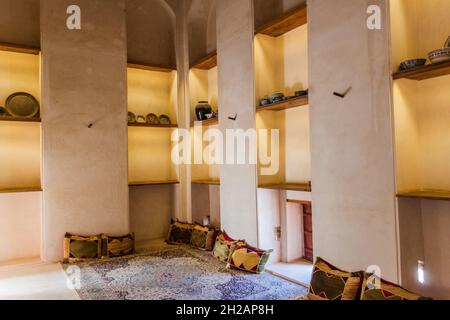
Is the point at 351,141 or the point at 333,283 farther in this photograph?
the point at 351,141

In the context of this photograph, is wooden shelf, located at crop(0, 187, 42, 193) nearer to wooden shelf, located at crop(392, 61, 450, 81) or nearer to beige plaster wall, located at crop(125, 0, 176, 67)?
beige plaster wall, located at crop(125, 0, 176, 67)

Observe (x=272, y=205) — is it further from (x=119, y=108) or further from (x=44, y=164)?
(x=44, y=164)

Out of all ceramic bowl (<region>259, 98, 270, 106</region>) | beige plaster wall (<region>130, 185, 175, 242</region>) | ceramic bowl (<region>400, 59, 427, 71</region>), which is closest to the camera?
ceramic bowl (<region>400, 59, 427, 71</region>)

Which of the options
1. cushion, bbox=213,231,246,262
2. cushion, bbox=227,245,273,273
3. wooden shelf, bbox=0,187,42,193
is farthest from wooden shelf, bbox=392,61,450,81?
wooden shelf, bbox=0,187,42,193

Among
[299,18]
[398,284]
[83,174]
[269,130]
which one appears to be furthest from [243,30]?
[398,284]

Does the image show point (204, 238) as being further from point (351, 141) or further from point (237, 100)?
point (351, 141)

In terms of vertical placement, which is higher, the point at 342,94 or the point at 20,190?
the point at 342,94

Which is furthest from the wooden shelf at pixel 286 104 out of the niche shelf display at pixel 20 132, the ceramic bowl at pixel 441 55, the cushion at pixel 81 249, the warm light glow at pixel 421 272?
the niche shelf display at pixel 20 132

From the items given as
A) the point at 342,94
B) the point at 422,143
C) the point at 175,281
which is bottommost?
the point at 175,281

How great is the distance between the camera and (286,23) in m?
3.80

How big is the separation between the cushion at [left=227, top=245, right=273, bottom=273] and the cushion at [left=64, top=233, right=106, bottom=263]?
177 cm

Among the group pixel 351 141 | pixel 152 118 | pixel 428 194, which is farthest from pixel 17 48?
pixel 428 194

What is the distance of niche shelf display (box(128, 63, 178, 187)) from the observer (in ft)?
18.0

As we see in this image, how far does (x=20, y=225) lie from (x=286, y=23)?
420 centimetres
